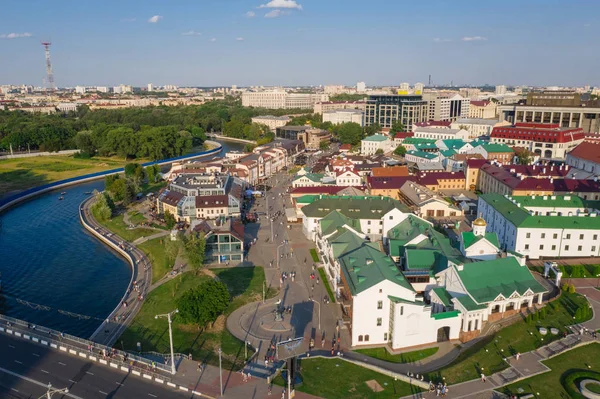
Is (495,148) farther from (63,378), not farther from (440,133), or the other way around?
(63,378)

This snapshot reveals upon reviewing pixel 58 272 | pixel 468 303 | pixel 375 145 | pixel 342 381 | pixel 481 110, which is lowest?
pixel 58 272

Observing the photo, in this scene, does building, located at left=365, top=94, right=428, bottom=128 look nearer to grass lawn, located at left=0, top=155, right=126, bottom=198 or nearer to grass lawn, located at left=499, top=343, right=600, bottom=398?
grass lawn, located at left=0, top=155, right=126, bottom=198

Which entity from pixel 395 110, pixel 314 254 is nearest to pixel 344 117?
pixel 395 110

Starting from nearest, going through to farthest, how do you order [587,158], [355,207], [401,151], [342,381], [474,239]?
1. [342,381]
2. [474,239]
3. [355,207]
4. [587,158]
5. [401,151]

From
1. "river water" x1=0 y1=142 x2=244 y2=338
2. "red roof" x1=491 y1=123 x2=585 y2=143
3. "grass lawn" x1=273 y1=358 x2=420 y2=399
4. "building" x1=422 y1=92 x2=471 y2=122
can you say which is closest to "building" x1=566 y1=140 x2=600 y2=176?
"red roof" x1=491 y1=123 x2=585 y2=143

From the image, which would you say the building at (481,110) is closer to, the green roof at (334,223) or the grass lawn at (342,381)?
the green roof at (334,223)

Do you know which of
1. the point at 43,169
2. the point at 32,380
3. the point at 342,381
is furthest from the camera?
the point at 43,169
